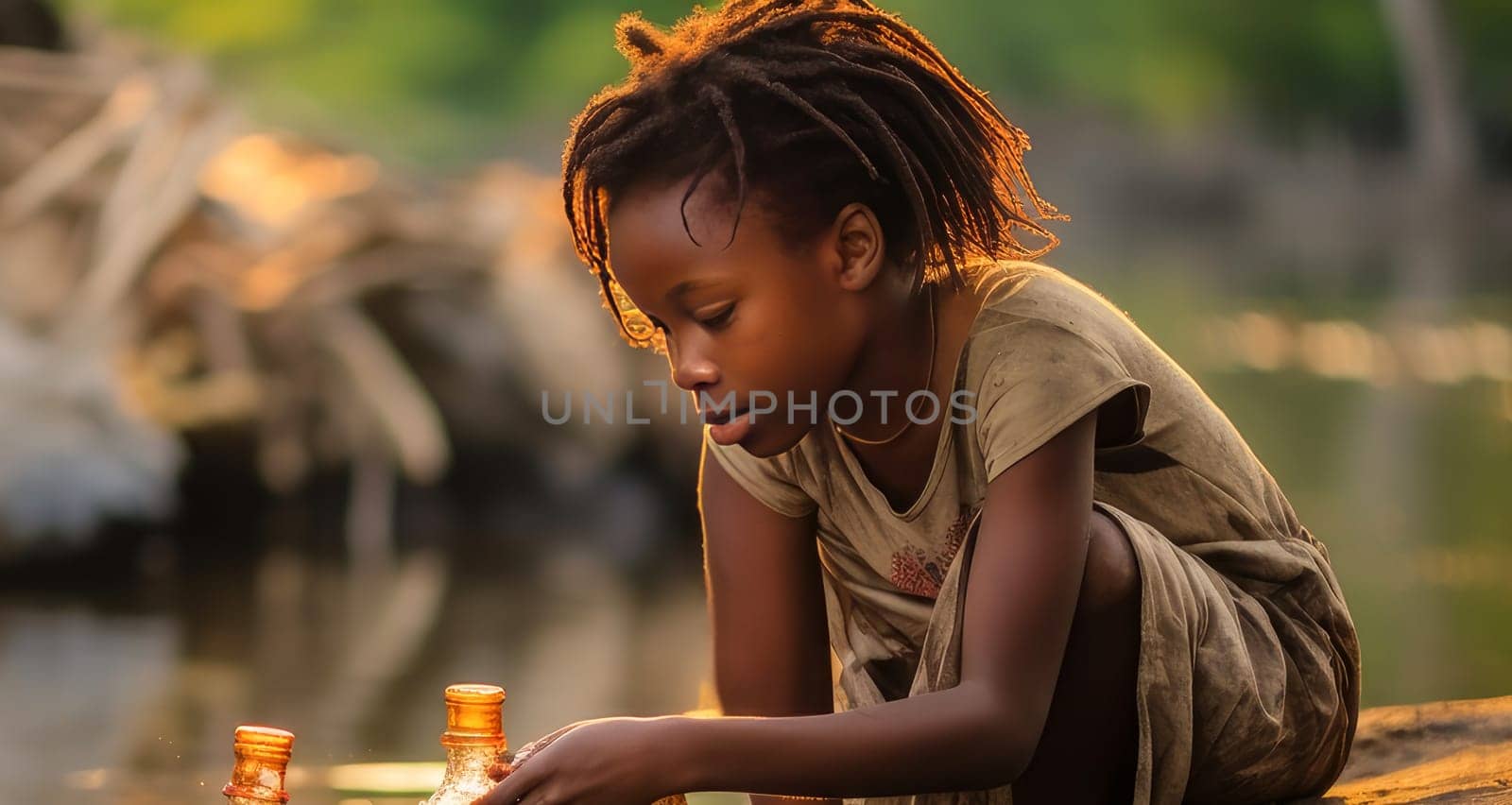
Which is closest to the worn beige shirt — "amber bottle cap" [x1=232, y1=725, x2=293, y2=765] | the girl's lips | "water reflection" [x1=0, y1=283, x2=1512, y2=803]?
the girl's lips

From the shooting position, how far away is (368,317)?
3488mm

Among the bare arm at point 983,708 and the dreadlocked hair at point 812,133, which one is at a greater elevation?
the dreadlocked hair at point 812,133

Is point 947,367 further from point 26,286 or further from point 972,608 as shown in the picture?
point 26,286

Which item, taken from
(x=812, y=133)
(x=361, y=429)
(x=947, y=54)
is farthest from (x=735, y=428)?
(x=947, y=54)

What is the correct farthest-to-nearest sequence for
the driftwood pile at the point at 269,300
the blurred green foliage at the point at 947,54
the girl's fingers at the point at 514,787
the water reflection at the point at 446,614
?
1. the blurred green foliage at the point at 947,54
2. the driftwood pile at the point at 269,300
3. the water reflection at the point at 446,614
4. the girl's fingers at the point at 514,787

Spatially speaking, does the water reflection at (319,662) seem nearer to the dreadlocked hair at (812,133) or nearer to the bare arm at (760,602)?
the bare arm at (760,602)

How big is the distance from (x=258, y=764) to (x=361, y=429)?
7.93ft

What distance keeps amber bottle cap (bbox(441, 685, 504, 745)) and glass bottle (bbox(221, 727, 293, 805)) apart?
0.08 meters

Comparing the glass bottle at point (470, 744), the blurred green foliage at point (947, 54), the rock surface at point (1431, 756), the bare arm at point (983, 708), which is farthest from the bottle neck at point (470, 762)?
the blurred green foliage at point (947, 54)

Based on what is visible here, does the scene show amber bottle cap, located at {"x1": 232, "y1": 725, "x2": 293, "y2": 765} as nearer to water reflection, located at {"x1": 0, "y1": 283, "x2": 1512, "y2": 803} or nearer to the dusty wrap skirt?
the dusty wrap skirt

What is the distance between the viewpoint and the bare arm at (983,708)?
3.24ft

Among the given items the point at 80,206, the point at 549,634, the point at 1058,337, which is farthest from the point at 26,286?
the point at 1058,337

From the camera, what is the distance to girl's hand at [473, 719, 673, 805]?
0.95 metres

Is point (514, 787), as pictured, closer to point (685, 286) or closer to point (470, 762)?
point (470, 762)
